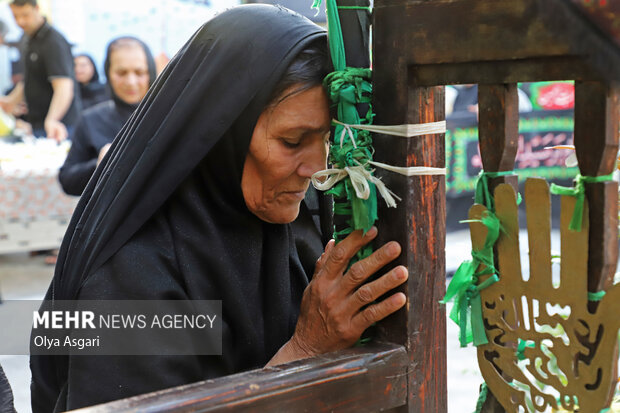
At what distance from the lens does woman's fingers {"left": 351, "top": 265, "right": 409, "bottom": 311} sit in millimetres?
1255

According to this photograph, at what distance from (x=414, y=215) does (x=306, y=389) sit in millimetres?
351

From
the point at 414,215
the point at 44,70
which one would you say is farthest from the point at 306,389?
the point at 44,70

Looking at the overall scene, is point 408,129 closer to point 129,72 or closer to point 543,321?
point 543,321

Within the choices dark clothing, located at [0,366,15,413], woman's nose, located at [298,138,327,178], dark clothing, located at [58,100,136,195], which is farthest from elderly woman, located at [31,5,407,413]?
dark clothing, located at [58,100,136,195]

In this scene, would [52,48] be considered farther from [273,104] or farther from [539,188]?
[539,188]

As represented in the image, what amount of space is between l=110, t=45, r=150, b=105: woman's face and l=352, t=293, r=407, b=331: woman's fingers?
10.8ft

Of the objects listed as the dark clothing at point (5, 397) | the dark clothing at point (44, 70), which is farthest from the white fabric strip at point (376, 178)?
the dark clothing at point (44, 70)

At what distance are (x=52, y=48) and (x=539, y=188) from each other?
6.02 meters

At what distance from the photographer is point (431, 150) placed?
49.8 inches

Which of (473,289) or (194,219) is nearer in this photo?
(473,289)

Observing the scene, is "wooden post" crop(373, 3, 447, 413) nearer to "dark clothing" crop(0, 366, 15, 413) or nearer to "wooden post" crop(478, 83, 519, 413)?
"wooden post" crop(478, 83, 519, 413)

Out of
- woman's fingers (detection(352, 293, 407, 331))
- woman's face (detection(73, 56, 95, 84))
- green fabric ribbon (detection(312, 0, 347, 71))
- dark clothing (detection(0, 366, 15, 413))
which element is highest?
woman's face (detection(73, 56, 95, 84))

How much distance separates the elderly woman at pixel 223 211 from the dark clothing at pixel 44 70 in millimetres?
5097

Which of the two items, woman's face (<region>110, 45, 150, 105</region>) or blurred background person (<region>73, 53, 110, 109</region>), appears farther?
blurred background person (<region>73, 53, 110, 109</region>)
